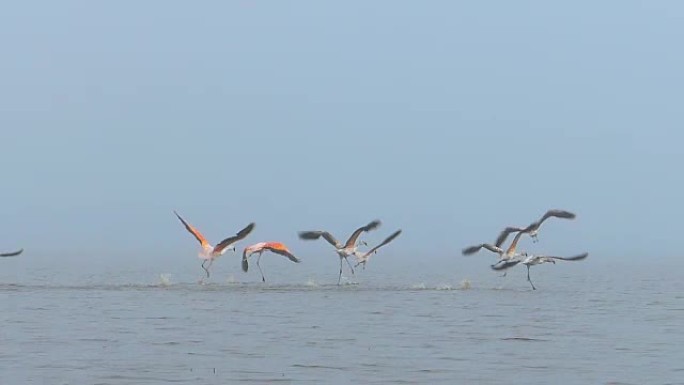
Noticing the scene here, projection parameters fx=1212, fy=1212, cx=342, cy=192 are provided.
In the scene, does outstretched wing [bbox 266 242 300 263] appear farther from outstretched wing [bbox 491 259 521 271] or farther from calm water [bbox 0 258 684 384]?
outstretched wing [bbox 491 259 521 271]

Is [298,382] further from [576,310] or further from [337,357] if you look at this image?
[576,310]

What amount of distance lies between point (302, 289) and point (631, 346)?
68.1 feet

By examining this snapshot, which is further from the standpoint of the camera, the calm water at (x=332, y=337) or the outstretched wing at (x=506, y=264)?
the outstretched wing at (x=506, y=264)

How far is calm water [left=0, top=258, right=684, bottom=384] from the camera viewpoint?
22109mm

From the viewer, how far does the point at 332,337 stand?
28.6 m

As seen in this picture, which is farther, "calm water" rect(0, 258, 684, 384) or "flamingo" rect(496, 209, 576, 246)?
"flamingo" rect(496, 209, 576, 246)

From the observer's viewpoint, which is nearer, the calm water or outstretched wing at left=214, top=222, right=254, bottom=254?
the calm water

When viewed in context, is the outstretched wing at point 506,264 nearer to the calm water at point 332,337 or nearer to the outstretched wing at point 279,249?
the calm water at point 332,337

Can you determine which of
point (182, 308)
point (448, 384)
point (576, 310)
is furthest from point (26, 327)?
point (576, 310)

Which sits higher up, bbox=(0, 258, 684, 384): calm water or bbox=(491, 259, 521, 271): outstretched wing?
bbox=(491, 259, 521, 271): outstretched wing

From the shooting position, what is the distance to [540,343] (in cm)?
2789

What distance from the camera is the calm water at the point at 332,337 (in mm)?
22109

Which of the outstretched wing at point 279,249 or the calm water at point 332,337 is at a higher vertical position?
the outstretched wing at point 279,249

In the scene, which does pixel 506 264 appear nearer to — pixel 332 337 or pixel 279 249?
pixel 279 249
